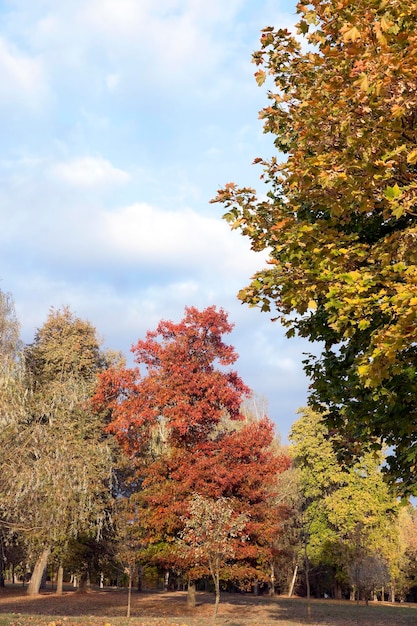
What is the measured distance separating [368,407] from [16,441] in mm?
13043

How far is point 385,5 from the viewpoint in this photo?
7160mm

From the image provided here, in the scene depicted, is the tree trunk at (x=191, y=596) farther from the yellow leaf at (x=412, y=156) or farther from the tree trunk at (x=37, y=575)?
the yellow leaf at (x=412, y=156)

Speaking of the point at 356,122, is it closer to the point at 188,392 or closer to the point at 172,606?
the point at 188,392

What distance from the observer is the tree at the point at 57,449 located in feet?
63.5

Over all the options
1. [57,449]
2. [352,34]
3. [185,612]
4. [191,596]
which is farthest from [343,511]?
[352,34]

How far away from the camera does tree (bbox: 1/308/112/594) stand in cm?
1934

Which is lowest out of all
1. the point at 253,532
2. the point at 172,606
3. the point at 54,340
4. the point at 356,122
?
the point at 172,606

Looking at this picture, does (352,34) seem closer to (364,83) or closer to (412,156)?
(364,83)

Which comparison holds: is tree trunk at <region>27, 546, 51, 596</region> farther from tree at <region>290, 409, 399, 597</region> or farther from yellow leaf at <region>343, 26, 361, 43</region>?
yellow leaf at <region>343, 26, 361, 43</region>

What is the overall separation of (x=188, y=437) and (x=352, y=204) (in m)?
24.7

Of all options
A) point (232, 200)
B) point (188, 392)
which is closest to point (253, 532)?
point (188, 392)

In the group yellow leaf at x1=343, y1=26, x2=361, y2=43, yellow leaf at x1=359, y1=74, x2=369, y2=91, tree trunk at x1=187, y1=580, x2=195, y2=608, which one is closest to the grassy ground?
tree trunk at x1=187, y1=580, x2=195, y2=608

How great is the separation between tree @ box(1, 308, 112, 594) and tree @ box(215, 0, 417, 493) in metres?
11.4

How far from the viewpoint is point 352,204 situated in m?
9.38
